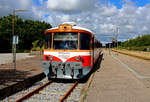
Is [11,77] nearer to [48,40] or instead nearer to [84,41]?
[48,40]

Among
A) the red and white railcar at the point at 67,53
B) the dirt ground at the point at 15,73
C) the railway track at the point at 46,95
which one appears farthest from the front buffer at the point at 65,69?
the dirt ground at the point at 15,73

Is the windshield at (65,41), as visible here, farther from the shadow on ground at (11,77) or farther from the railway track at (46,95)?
the shadow on ground at (11,77)

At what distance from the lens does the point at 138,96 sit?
254 inches

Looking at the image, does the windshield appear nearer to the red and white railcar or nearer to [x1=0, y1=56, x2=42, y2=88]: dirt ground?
the red and white railcar

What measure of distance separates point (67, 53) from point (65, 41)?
66cm

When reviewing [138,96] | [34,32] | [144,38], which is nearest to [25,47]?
[34,32]

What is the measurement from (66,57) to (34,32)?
5047 cm

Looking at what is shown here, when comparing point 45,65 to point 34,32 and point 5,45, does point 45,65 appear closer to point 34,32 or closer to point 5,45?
point 5,45

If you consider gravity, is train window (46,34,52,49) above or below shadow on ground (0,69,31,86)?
above

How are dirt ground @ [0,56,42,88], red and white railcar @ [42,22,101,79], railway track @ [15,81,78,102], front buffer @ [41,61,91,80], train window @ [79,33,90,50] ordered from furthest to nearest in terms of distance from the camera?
train window @ [79,33,90,50], red and white railcar @ [42,22,101,79], front buffer @ [41,61,91,80], dirt ground @ [0,56,42,88], railway track @ [15,81,78,102]

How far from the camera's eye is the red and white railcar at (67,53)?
29.0ft

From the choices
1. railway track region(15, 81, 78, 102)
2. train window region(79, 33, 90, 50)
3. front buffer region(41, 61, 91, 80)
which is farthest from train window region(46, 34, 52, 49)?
railway track region(15, 81, 78, 102)

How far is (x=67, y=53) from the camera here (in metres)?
9.07

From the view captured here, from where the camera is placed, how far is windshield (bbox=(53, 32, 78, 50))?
922 cm
